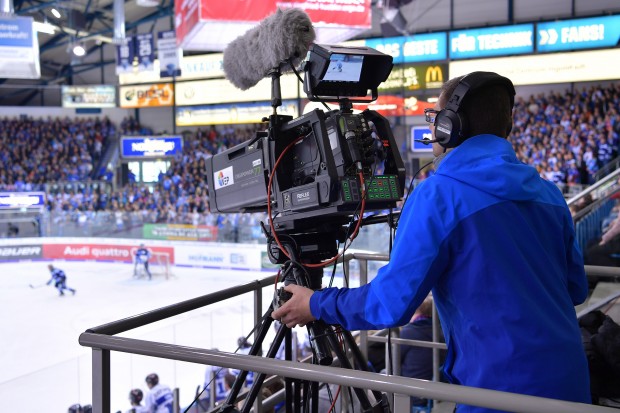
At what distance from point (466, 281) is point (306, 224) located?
0.69 m

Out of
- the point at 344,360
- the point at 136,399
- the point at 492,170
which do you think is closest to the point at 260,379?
the point at 344,360

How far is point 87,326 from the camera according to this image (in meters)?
11.1

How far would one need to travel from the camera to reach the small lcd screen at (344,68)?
170 centimetres

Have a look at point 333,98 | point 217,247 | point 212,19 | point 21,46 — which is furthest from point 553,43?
point 333,98

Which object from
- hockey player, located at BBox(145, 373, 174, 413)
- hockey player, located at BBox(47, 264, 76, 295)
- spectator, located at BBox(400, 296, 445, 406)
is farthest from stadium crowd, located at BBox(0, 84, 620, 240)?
spectator, located at BBox(400, 296, 445, 406)

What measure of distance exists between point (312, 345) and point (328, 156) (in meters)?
0.51

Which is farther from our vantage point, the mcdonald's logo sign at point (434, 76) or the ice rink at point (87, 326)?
the mcdonald's logo sign at point (434, 76)

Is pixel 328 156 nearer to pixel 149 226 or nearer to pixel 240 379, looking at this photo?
pixel 240 379

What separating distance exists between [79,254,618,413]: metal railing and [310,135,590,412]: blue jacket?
19 centimetres

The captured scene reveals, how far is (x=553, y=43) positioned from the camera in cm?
1675

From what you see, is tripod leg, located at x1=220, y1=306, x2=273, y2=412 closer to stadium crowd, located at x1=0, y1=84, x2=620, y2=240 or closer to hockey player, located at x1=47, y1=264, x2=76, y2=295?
stadium crowd, located at x1=0, y1=84, x2=620, y2=240

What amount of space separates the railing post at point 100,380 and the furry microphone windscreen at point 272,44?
3.17 ft

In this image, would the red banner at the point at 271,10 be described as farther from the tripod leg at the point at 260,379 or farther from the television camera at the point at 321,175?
the tripod leg at the point at 260,379

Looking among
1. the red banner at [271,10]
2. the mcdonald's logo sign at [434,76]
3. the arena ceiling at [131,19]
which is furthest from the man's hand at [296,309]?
the mcdonald's logo sign at [434,76]
